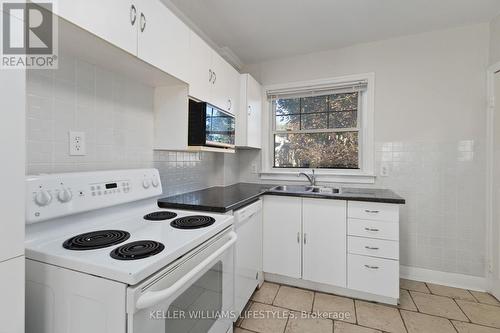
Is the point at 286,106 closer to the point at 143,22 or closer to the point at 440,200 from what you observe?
the point at 440,200

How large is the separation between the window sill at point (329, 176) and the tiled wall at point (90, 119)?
135cm

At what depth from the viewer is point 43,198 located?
984 mm

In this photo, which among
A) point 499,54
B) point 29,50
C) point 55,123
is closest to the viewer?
point 29,50

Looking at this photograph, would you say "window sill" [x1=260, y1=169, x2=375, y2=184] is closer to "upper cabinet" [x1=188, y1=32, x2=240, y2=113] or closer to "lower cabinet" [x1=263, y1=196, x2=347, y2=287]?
"lower cabinet" [x1=263, y1=196, x2=347, y2=287]

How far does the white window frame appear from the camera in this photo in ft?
8.17

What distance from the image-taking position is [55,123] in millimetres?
1156

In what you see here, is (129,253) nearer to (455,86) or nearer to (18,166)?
(18,166)

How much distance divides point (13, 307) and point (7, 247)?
18 cm

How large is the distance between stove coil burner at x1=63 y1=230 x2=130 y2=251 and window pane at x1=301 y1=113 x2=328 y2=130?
2.33 metres

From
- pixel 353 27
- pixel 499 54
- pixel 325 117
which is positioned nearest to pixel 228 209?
pixel 325 117

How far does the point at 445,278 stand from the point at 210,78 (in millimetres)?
2875

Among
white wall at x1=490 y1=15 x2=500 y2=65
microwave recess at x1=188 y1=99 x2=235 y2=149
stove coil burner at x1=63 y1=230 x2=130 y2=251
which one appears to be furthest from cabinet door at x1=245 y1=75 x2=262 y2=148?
white wall at x1=490 y1=15 x2=500 y2=65

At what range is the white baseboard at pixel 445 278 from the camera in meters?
2.14

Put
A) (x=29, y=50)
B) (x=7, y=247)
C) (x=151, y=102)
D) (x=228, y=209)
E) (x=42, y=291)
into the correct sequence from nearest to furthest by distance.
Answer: (x=7, y=247) < (x=42, y=291) < (x=29, y=50) < (x=228, y=209) < (x=151, y=102)
